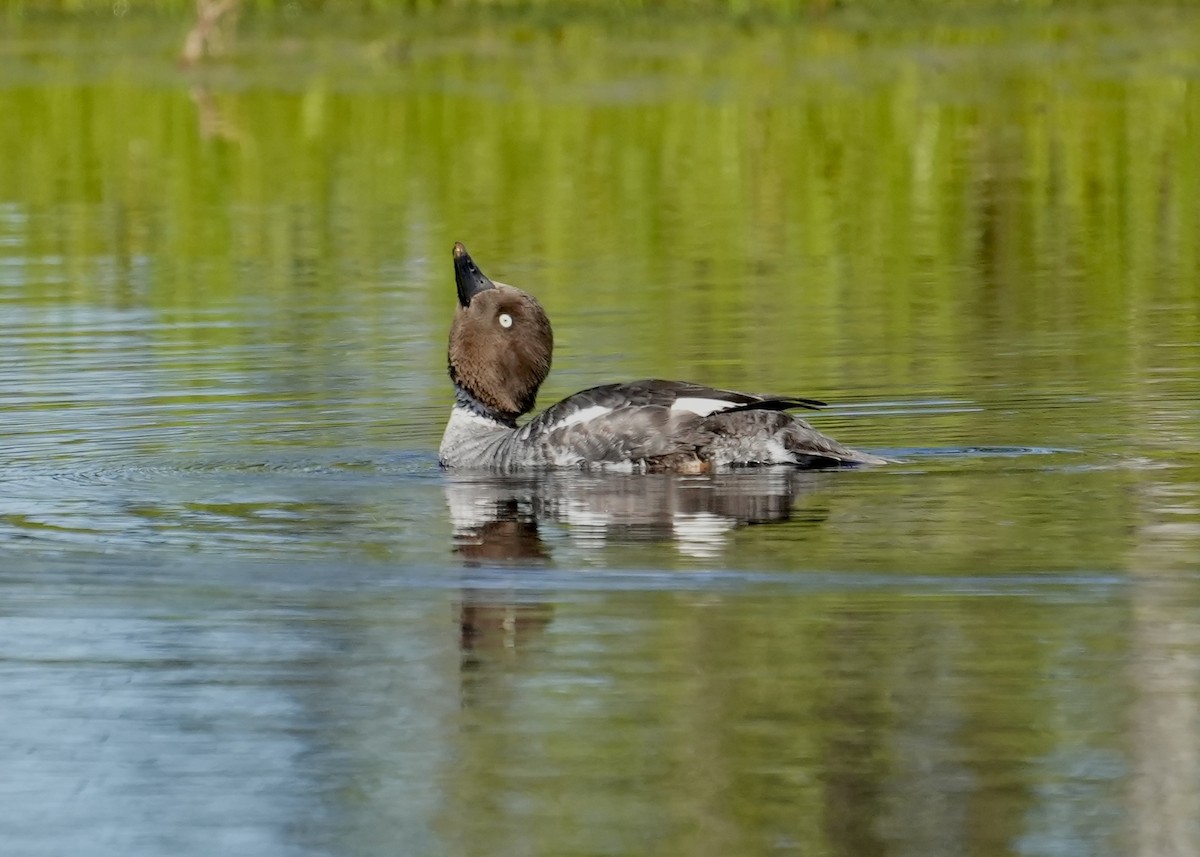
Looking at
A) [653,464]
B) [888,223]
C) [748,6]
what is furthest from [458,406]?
[748,6]

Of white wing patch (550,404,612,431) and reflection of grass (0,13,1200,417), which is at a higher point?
reflection of grass (0,13,1200,417)

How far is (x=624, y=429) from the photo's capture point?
9.48m

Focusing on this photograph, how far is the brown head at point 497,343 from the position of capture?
33.2 ft

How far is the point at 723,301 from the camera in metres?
14.2

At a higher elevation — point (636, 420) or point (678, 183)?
point (678, 183)

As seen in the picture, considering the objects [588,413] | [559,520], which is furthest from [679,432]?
[559,520]

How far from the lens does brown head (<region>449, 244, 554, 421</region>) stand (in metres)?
10.1

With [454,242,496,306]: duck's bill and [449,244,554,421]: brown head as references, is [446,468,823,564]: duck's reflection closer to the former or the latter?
[449,244,554,421]: brown head

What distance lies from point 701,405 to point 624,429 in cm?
32

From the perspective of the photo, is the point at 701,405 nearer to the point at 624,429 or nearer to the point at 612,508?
the point at 624,429

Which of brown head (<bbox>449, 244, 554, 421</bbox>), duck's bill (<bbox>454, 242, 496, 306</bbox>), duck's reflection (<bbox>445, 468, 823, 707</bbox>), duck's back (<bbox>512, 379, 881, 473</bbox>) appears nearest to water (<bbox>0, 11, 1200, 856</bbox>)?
duck's reflection (<bbox>445, 468, 823, 707</bbox>)

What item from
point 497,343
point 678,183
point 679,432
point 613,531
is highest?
point 678,183

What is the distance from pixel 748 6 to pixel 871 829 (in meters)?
31.0

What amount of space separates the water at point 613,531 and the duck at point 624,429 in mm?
209
